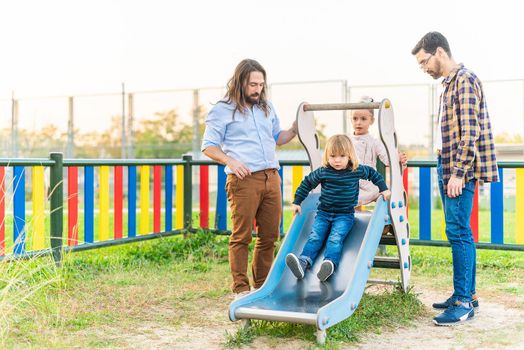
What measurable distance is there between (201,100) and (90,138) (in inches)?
130

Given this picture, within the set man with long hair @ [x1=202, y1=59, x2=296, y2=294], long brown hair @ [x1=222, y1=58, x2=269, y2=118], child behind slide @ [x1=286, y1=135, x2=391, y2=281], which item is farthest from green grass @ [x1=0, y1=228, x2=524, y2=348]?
long brown hair @ [x1=222, y1=58, x2=269, y2=118]

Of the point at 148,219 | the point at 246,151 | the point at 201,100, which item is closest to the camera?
the point at 246,151

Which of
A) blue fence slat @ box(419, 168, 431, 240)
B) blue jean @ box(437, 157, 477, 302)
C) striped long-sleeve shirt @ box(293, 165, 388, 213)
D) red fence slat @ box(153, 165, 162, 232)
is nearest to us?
blue jean @ box(437, 157, 477, 302)

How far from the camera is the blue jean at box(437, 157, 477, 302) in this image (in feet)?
13.5

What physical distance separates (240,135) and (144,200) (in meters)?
2.83

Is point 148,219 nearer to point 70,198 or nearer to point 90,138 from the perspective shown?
point 70,198

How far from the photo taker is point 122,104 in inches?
634

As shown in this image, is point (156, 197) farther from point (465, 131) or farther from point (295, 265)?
point (465, 131)

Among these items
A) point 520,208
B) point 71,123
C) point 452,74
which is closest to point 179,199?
point 520,208

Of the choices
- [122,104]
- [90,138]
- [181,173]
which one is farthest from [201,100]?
[181,173]

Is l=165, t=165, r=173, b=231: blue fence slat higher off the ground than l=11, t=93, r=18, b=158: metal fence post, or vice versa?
l=11, t=93, r=18, b=158: metal fence post

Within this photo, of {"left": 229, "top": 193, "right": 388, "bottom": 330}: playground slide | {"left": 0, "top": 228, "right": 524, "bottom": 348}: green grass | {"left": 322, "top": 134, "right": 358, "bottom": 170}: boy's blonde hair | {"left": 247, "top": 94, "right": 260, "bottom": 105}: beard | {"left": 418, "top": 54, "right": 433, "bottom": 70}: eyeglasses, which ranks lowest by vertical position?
{"left": 0, "top": 228, "right": 524, "bottom": 348}: green grass

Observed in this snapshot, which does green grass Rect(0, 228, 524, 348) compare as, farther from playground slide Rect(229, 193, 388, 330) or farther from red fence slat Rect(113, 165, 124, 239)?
red fence slat Rect(113, 165, 124, 239)

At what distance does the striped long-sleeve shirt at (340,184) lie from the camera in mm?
4227
